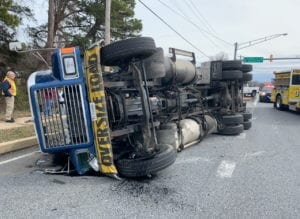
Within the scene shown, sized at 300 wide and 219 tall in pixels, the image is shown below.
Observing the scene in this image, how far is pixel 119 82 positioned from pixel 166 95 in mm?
2144

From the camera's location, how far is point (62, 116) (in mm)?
5160

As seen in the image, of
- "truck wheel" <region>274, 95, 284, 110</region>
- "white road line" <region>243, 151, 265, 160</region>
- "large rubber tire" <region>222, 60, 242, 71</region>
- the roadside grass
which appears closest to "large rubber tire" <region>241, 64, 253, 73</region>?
"large rubber tire" <region>222, 60, 242, 71</region>

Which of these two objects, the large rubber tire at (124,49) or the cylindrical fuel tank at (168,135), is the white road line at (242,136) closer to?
the cylindrical fuel tank at (168,135)

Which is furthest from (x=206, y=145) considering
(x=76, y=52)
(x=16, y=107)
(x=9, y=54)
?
(x=9, y=54)

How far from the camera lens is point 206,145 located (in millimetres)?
8188

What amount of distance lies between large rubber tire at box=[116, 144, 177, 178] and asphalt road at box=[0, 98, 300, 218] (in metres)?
0.14

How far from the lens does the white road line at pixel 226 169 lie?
A: 18.4 ft

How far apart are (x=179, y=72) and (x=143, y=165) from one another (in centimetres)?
310

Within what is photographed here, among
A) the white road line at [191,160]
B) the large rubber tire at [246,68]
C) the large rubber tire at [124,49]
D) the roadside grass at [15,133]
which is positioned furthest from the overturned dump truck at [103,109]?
the large rubber tire at [246,68]

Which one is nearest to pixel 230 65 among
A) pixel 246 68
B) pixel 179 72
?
pixel 246 68

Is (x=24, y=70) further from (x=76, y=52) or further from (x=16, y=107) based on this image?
(x=76, y=52)

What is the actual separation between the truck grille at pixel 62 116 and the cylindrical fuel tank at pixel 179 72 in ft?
8.18

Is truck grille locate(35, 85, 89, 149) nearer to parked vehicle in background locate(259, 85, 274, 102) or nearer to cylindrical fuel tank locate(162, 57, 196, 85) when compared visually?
cylindrical fuel tank locate(162, 57, 196, 85)

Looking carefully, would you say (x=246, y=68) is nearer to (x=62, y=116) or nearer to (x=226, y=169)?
(x=226, y=169)
